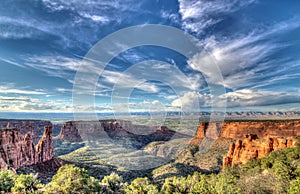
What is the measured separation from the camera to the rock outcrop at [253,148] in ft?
260

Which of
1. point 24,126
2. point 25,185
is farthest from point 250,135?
point 24,126

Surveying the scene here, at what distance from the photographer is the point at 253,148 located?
83312mm

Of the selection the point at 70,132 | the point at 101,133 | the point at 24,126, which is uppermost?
the point at 24,126

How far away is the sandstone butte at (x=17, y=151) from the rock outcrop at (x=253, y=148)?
2816 inches

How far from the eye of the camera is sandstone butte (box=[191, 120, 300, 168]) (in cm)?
8088

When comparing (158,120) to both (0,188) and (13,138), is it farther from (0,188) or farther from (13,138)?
(0,188)

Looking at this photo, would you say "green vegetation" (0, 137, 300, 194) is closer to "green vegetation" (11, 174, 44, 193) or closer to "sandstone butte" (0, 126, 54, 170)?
"green vegetation" (11, 174, 44, 193)

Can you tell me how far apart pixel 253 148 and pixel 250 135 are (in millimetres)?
10267

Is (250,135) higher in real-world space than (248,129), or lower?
lower

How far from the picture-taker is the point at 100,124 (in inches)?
7746

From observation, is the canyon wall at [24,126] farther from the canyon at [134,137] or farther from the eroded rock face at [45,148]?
the eroded rock face at [45,148]

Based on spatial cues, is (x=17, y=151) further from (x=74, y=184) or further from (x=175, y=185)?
(x=175, y=185)

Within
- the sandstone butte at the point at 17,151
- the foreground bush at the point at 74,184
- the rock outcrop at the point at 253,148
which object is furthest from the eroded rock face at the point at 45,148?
the rock outcrop at the point at 253,148

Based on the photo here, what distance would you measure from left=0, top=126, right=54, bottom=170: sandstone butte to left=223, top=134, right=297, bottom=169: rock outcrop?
7152 centimetres
